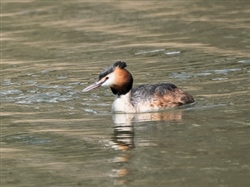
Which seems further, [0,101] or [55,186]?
[0,101]

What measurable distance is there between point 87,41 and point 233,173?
35.9 feet

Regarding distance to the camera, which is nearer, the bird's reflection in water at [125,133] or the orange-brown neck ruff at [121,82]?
the bird's reflection in water at [125,133]

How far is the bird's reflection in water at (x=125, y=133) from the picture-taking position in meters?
9.89

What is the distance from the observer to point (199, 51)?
18.1 m

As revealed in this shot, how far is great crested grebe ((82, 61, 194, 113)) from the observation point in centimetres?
1370

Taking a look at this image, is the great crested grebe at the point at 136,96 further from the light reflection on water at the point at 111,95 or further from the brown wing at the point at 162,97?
the light reflection on water at the point at 111,95

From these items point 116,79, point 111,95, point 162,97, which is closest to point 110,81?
point 116,79

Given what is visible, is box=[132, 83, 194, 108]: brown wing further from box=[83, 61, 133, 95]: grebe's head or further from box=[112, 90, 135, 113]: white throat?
box=[83, 61, 133, 95]: grebe's head

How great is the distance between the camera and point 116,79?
44.9ft

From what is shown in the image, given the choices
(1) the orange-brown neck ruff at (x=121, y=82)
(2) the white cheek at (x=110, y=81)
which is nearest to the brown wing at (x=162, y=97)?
(1) the orange-brown neck ruff at (x=121, y=82)

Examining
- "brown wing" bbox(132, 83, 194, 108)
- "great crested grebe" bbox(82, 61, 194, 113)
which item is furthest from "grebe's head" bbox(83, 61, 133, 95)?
"brown wing" bbox(132, 83, 194, 108)

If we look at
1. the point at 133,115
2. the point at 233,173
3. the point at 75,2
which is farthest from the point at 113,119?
the point at 75,2

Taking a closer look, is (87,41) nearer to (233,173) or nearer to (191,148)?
(191,148)

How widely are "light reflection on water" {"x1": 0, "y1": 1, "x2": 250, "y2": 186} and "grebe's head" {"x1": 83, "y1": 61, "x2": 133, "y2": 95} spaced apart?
0.37 metres
